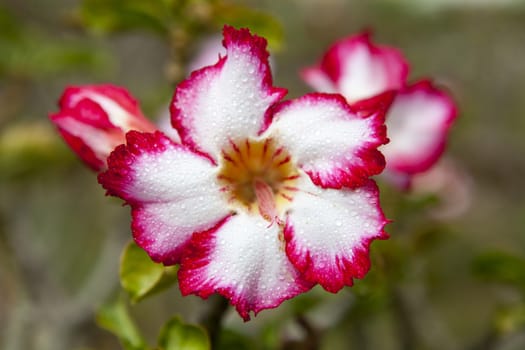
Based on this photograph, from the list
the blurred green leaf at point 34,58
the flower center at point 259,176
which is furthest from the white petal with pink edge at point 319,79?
the blurred green leaf at point 34,58

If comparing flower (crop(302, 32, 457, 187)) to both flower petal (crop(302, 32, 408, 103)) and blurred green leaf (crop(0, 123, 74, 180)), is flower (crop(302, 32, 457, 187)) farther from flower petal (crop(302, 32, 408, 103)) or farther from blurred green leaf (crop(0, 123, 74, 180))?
blurred green leaf (crop(0, 123, 74, 180))

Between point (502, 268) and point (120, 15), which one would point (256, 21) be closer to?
point (120, 15)

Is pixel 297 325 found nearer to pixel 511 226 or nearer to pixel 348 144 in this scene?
pixel 348 144

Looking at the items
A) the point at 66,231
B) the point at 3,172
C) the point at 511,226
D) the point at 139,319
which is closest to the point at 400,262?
the point at 3,172

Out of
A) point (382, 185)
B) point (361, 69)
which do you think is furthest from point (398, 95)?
point (382, 185)

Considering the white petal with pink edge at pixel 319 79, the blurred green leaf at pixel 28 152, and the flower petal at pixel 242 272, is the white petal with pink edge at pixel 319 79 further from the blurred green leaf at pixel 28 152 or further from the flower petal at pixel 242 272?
the blurred green leaf at pixel 28 152

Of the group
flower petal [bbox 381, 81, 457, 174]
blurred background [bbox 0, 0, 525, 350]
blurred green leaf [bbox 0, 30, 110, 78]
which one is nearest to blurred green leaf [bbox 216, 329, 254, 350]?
blurred background [bbox 0, 0, 525, 350]
